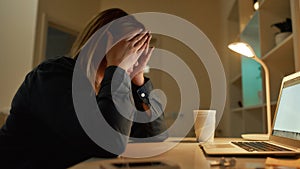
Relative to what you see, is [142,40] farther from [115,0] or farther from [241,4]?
[115,0]

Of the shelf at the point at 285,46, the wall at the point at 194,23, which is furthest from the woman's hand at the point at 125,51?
the wall at the point at 194,23

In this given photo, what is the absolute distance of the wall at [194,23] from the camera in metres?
3.41

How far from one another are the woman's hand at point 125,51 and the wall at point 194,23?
97.3 inches

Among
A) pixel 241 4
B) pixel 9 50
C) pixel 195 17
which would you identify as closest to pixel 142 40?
pixel 9 50

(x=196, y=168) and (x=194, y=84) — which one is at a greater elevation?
(x=194, y=84)

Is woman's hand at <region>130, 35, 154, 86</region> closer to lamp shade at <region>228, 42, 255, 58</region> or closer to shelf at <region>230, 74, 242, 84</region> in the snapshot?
lamp shade at <region>228, 42, 255, 58</region>

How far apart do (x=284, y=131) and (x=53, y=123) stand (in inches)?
32.8

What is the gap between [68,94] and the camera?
2.40ft

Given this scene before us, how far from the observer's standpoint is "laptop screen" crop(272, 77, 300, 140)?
3.10 feet

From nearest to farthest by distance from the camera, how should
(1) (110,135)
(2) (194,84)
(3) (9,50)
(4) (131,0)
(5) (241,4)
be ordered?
1. (1) (110,135)
2. (3) (9,50)
3. (5) (241,4)
4. (2) (194,84)
5. (4) (131,0)

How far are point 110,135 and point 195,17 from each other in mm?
3120

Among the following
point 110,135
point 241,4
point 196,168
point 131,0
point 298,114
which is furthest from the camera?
point 131,0

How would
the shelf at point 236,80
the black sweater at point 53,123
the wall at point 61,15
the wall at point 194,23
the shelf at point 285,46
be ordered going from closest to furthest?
the black sweater at point 53,123
the shelf at point 285,46
the wall at point 61,15
the shelf at point 236,80
the wall at point 194,23

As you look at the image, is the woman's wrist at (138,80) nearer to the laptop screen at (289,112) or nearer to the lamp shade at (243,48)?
the lamp shade at (243,48)
